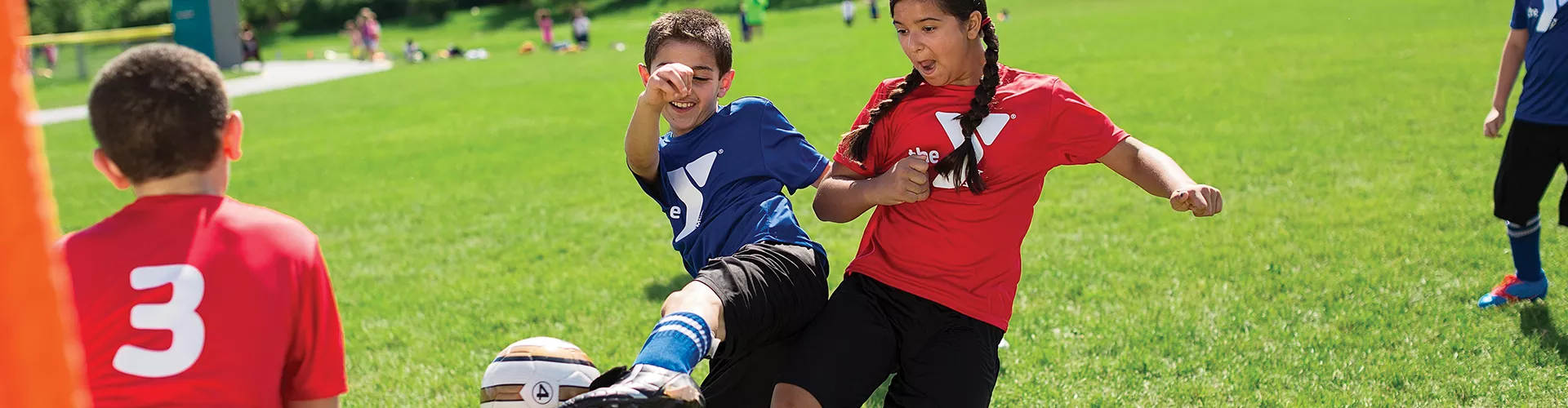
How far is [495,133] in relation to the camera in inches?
631

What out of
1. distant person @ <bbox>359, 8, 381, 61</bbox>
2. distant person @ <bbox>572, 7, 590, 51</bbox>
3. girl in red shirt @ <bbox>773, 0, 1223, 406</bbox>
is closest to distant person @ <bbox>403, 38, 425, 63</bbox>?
distant person @ <bbox>359, 8, 381, 61</bbox>

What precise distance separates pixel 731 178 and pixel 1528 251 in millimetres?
4229

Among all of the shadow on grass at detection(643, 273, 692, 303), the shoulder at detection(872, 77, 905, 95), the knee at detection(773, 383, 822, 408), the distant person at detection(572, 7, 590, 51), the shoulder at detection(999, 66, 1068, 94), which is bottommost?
the distant person at detection(572, 7, 590, 51)

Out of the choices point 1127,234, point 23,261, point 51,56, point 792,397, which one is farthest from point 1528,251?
point 51,56

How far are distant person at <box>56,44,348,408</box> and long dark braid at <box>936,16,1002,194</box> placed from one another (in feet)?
6.13

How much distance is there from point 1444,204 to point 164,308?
827 centimetres

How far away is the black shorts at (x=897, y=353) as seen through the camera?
11.1 feet

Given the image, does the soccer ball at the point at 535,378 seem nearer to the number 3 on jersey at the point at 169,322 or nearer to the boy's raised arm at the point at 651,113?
the boy's raised arm at the point at 651,113

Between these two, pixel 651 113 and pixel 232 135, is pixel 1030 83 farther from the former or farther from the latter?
pixel 232 135

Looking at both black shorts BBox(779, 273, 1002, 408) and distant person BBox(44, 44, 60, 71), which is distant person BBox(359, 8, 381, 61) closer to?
distant person BBox(44, 44, 60, 71)

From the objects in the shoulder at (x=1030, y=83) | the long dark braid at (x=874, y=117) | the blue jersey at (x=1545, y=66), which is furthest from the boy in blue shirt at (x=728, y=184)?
the blue jersey at (x=1545, y=66)

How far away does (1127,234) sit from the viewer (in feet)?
25.6

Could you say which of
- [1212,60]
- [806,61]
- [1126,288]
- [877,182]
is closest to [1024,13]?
[806,61]

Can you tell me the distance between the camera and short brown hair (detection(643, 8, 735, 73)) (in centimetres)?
391
